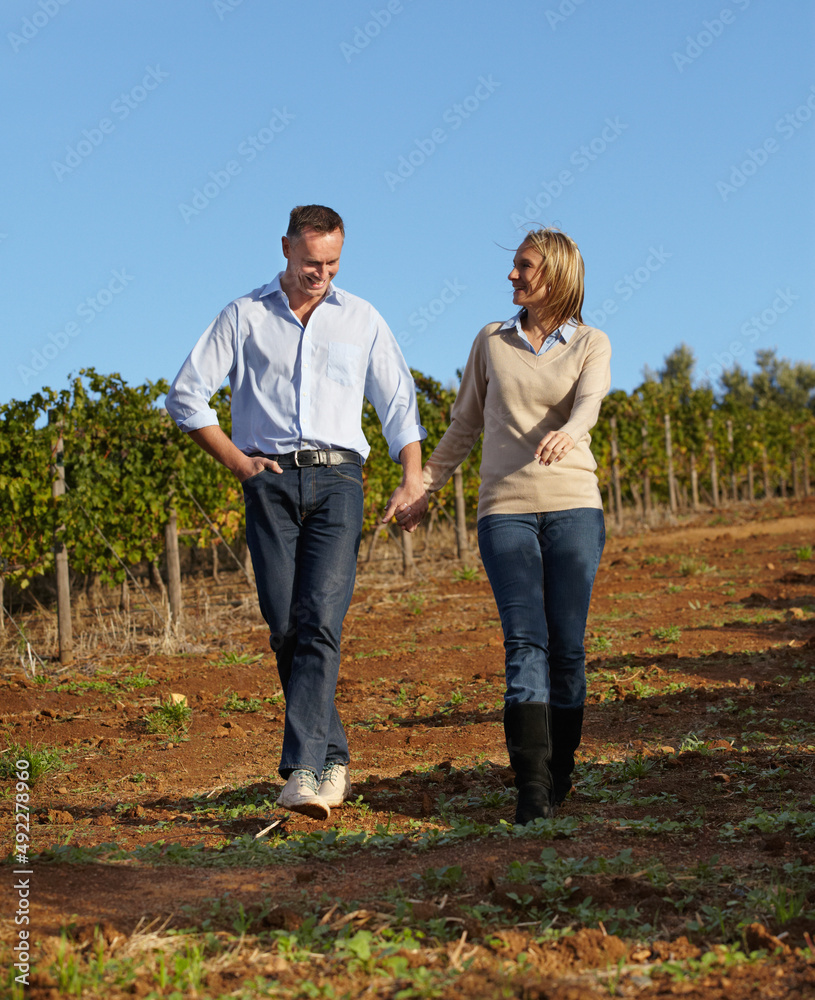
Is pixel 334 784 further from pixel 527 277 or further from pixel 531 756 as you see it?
pixel 527 277

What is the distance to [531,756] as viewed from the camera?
2.75 m

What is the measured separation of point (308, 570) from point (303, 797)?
717 mm

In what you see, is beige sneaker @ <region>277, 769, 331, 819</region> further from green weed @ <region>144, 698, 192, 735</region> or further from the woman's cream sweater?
green weed @ <region>144, 698, 192, 735</region>

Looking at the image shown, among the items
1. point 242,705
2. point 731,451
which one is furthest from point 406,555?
point 731,451

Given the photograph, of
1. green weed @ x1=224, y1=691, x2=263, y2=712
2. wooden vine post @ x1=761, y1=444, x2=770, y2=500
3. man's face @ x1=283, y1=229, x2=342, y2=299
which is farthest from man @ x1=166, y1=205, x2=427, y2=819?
wooden vine post @ x1=761, y1=444, x2=770, y2=500

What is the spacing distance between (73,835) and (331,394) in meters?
1.64

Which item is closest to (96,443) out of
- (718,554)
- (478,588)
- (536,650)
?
(478,588)

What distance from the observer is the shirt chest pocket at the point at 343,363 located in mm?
3127

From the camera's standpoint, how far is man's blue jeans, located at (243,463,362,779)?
9.71 feet

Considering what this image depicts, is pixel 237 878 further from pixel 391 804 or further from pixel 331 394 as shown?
pixel 331 394

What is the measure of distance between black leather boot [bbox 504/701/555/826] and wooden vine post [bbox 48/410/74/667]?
5426 millimetres

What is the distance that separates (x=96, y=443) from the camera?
846 centimetres

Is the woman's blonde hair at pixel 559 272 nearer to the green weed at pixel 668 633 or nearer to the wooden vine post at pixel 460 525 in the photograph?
the green weed at pixel 668 633

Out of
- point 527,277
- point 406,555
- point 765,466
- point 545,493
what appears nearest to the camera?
point 545,493
